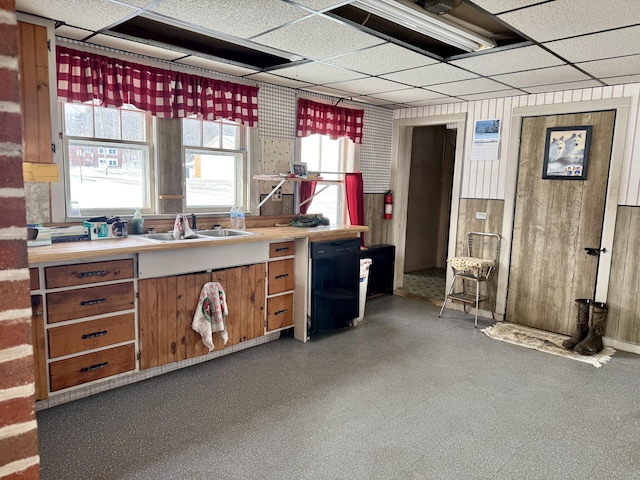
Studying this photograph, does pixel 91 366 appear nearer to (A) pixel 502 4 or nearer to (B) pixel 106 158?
(B) pixel 106 158

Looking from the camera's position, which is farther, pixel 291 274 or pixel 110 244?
pixel 291 274

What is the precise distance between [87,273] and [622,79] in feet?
13.9

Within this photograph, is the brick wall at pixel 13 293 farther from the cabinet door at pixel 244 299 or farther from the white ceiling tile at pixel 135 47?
the white ceiling tile at pixel 135 47

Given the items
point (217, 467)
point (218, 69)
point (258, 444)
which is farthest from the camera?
point (218, 69)

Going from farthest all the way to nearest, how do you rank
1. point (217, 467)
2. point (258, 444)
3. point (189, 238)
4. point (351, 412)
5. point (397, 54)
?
point (189, 238)
point (397, 54)
point (351, 412)
point (258, 444)
point (217, 467)

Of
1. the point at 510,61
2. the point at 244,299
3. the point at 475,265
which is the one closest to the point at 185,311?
the point at 244,299

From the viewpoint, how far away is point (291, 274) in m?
3.84

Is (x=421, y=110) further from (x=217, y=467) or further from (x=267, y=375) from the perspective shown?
(x=217, y=467)

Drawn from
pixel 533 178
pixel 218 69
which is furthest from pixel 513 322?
pixel 218 69

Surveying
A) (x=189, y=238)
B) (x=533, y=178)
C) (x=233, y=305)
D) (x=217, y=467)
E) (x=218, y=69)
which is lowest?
(x=217, y=467)

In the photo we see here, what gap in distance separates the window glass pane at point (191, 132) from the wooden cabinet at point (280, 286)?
111 centimetres

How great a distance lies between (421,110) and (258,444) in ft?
13.8

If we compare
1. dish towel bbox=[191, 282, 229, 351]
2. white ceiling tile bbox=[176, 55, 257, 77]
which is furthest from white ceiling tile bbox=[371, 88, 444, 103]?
dish towel bbox=[191, 282, 229, 351]

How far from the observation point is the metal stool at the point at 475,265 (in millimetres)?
4457
